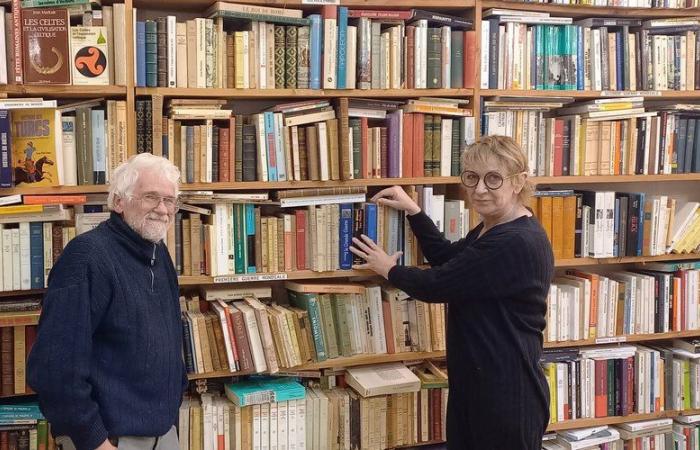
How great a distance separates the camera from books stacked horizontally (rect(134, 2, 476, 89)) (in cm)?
256

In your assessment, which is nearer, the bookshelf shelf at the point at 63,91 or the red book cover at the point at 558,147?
the bookshelf shelf at the point at 63,91

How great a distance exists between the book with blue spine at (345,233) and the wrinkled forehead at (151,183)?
927 mm

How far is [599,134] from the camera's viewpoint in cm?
308

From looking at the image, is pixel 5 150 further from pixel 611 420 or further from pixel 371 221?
pixel 611 420

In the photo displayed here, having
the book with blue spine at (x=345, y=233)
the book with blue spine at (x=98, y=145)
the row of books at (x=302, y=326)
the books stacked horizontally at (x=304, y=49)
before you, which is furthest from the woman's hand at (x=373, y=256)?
the book with blue spine at (x=98, y=145)

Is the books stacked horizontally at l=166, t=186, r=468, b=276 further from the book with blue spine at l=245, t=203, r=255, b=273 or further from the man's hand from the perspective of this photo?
the man's hand

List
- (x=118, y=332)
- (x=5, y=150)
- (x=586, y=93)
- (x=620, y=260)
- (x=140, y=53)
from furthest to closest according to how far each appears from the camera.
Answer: (x=620, y=260) < (x=586, y=93) < (x=140, y=53) < (x=5, y=150) < (x=118, y=332)

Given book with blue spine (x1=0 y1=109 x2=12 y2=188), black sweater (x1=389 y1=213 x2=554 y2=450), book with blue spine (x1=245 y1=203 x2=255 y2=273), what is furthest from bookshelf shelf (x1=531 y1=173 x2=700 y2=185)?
book with blue spine (x1=0 y1=109 x2=12 y2=188)

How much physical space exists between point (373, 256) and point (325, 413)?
0.66m

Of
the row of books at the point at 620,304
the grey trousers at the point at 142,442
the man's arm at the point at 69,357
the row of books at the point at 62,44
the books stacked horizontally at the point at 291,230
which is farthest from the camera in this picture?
the row of books at the point at 620,304

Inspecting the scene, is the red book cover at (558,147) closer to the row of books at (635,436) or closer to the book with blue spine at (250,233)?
the row of books at (635,436)

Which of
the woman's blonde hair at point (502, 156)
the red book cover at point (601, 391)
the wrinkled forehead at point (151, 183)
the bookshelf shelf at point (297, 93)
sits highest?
the bookshelf shelf at point (297, 93)

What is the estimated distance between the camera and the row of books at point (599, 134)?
298 cm

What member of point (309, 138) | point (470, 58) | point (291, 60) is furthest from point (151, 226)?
point (470, 58)
